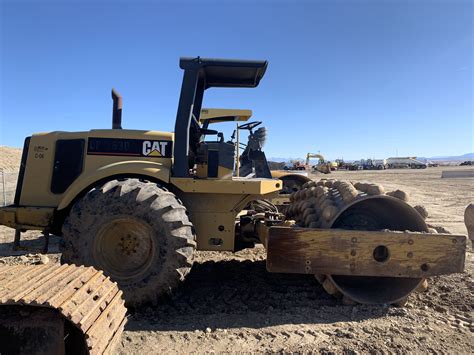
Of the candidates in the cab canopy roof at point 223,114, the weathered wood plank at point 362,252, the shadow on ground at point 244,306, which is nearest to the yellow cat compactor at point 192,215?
the weathered wood plank at point 362,252

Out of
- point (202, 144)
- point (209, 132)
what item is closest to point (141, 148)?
point (202, 144)

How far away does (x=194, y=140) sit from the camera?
5055 millimetres

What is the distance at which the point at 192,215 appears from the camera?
4.62 meters

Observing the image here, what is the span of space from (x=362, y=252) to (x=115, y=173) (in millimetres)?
2809

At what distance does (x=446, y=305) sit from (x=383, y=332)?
1.15 metres

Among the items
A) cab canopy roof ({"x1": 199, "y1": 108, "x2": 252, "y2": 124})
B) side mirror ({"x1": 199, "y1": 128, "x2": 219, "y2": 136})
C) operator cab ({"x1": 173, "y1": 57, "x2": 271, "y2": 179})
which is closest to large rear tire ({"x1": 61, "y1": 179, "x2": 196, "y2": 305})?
operator cab ({"x1": 173, "y1": 57, "x2": 271, "y2": 179})

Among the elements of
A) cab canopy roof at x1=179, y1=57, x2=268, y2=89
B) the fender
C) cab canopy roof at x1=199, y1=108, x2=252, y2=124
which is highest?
cab canopy roof at x1=179, y1=57, x2=268, y2=89

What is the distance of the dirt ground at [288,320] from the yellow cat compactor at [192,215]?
275mm

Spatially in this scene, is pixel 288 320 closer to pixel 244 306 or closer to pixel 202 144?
pixel 244 306

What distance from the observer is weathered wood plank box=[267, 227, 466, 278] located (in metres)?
3.98

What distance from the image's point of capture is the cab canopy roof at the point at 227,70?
14.8 feet

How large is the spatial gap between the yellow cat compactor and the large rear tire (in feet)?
0.03

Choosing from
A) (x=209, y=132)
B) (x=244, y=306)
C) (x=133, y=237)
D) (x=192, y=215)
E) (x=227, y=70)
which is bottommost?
(x=244, y=306)

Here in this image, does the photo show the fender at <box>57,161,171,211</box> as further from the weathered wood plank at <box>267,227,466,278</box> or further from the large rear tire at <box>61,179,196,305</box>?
the weathered wood plank at <box>267,227,466,278</box>
